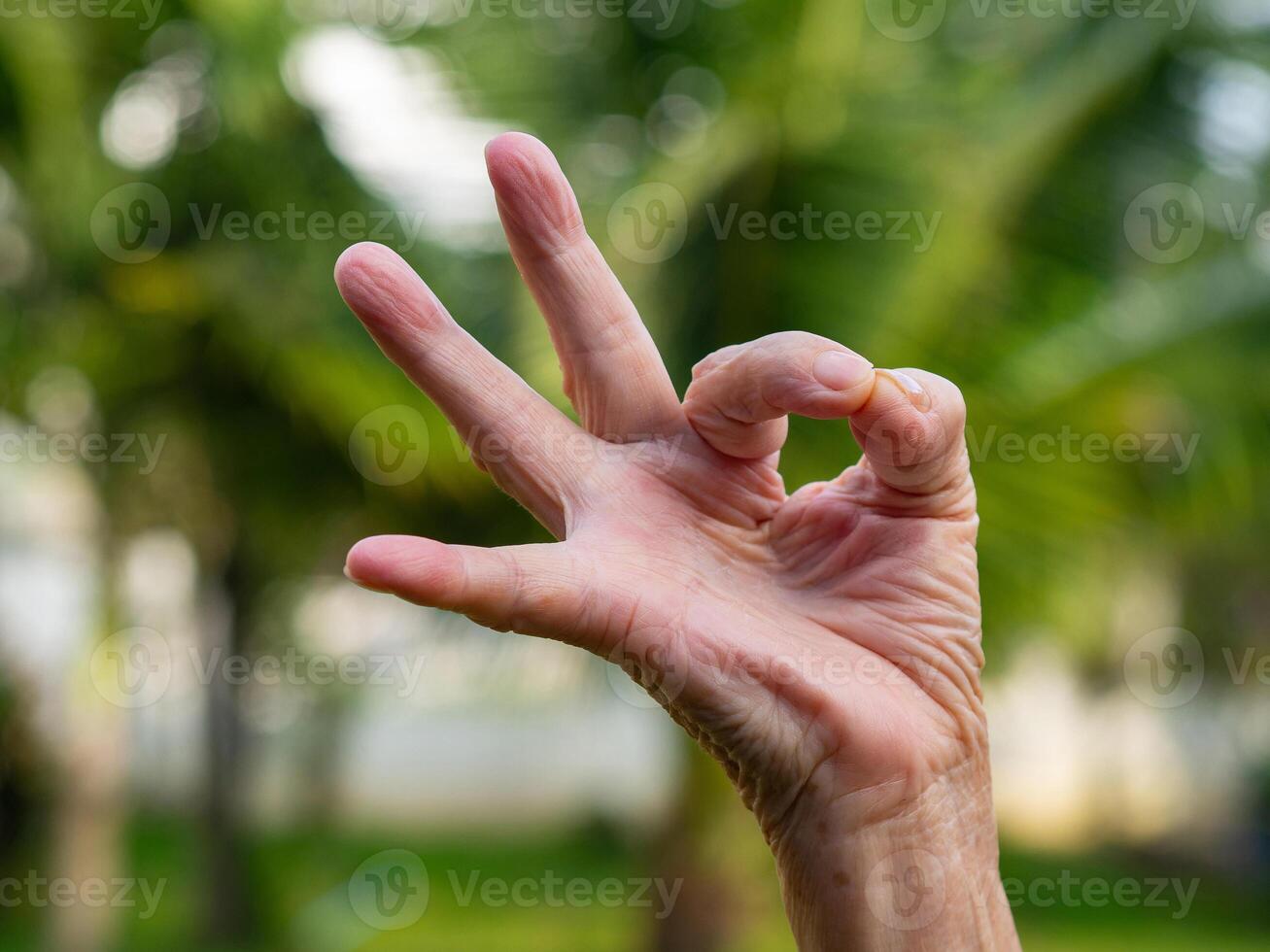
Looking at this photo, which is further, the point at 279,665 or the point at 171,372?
the point at 279,665

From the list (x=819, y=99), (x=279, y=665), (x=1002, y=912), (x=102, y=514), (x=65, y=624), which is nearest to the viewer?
(x=1002, y=912)

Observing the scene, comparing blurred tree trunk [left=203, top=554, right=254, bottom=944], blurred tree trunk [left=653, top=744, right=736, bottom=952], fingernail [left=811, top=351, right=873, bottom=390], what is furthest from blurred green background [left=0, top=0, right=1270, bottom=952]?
fingernail [left=811, top=351, right=873, bottom=390]

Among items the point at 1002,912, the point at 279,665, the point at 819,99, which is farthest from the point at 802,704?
the point at 279,665

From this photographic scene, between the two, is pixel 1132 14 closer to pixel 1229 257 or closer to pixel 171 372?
pixel 1229 257

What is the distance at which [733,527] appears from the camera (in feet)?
4.37

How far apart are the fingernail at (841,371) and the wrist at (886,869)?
0.41 m

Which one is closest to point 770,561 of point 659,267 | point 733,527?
point 733,527

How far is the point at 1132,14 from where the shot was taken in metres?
4.57

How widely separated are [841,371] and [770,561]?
0.30 meters

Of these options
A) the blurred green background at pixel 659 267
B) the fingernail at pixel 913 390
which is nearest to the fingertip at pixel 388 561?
the fingernail at pixel 913 390

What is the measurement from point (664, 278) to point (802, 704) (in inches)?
134

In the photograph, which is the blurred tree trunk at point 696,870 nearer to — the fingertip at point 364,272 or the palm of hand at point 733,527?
the palm of hand at point 733,527

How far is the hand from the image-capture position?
1.17 meters

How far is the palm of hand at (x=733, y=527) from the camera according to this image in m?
1.16
